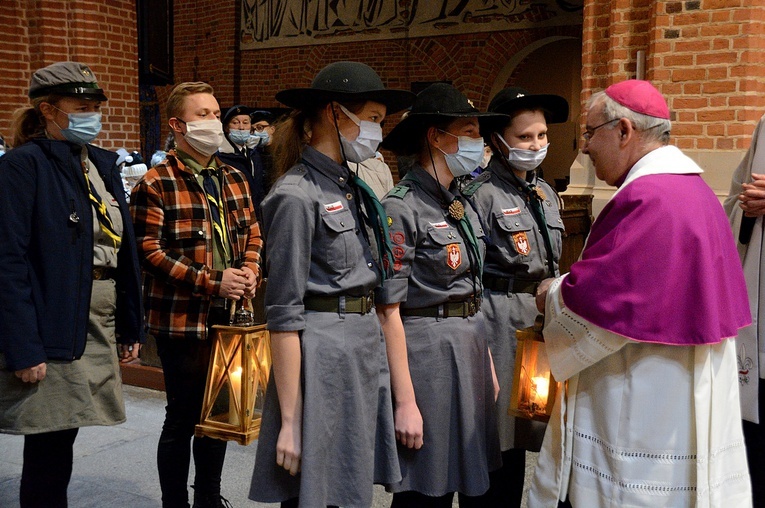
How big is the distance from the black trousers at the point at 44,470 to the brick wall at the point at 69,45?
5575mm

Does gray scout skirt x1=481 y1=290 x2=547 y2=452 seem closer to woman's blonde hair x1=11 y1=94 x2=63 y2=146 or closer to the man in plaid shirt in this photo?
the man in plaid shirt

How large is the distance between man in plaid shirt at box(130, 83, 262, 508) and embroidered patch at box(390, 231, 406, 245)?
94cm

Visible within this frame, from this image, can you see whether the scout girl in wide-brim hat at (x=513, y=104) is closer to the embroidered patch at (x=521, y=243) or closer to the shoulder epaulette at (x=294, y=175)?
the embroidered patch at (x=521, y=243)

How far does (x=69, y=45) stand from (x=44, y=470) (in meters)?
6.01

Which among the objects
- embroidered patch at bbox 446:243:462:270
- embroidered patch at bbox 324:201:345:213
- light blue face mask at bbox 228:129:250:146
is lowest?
embroidered patch at bbox 446:243:462:270

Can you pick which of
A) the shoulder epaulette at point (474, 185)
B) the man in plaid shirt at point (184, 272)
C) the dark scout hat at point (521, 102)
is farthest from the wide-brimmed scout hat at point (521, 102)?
the man in plaid shirt at point (184, 272)

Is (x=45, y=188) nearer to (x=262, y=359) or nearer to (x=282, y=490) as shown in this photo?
(x=262, y=359)

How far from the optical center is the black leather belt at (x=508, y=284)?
330 centimetres

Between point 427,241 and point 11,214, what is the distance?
1.49m

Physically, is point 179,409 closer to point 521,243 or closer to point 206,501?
point 206,501

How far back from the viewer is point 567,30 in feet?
37.1

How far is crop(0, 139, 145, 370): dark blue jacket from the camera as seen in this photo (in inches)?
115

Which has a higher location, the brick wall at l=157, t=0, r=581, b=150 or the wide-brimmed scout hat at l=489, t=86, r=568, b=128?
the brick wall at l=157, t=0, r=581, b=150

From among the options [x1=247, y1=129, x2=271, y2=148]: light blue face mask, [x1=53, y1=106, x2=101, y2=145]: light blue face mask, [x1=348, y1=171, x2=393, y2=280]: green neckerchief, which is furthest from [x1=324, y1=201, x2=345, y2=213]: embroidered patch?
[x1=247, y1=129, x2=271, y2=148]: light blue face mask
